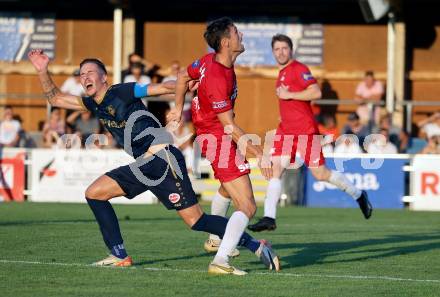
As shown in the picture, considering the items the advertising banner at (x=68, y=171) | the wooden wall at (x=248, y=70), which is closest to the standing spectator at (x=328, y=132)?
the wooden wall at (x=248, y=70)

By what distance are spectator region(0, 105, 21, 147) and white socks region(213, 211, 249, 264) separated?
14634 mm

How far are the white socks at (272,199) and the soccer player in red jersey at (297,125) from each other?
0.13ft

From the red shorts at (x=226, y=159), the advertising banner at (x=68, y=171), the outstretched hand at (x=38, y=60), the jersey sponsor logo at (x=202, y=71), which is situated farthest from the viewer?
the advertising banner at (x=68, y=171)

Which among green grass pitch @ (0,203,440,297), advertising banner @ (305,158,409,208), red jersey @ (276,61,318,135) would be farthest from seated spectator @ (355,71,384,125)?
red jersey @ (276,61,318,135)

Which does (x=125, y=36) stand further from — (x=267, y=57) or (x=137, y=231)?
(x=137, y=231)

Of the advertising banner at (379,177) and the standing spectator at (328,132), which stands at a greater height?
the standing spectator at (328,132)

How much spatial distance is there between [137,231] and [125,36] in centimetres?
1199

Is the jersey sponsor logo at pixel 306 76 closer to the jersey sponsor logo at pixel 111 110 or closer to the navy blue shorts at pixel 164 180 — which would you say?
the navy blue shorts at pixel 164 180

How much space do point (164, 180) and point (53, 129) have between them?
14.2 metres

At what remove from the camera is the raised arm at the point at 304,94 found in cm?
1330

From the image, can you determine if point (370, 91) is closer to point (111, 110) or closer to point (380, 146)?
point (380, 146)

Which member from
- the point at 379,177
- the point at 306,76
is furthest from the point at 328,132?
the point at 306,76

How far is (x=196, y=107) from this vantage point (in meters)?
10.2

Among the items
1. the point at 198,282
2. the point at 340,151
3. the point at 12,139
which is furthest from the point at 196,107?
the point at 12,139
